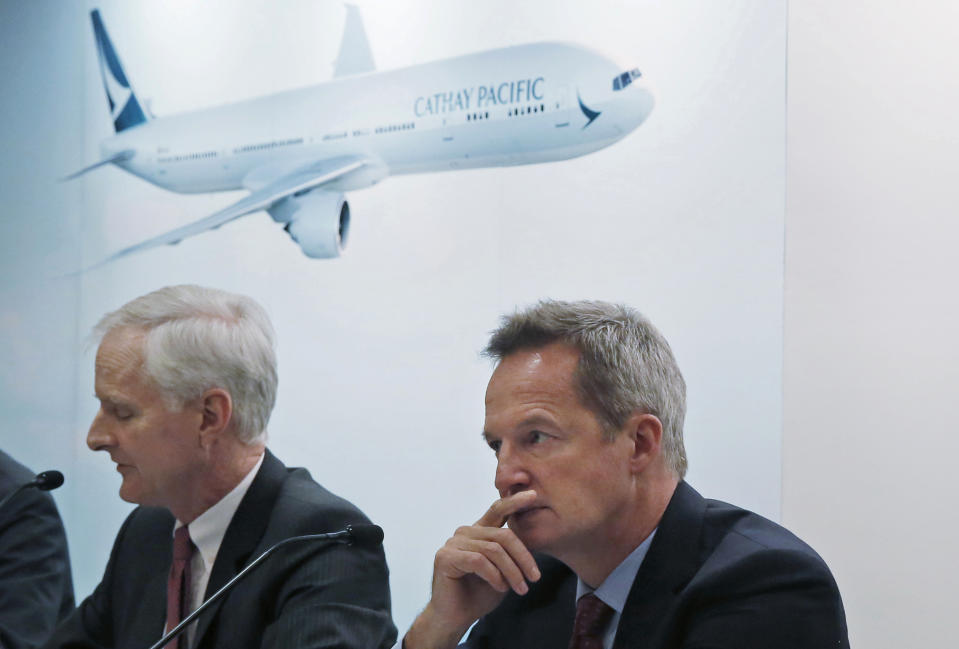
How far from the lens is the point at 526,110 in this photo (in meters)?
3.31

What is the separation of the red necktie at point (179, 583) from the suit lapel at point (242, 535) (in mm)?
59

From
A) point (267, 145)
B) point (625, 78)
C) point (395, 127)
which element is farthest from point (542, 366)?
point (267, 145)

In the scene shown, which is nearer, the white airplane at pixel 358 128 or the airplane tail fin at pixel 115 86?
the white airplane at pixel 358 128

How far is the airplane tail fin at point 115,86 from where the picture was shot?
4387 millimetres

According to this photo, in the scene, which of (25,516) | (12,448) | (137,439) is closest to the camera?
(137,439)

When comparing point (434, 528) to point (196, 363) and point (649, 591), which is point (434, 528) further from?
point (649, 591)

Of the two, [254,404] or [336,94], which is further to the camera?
[336,94]

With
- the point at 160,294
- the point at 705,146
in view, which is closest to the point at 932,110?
the point at 705,146

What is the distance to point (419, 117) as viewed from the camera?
11.8 feet

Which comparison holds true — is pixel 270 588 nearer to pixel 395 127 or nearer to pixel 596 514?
pixel 596 514

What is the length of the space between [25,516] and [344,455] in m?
1.29

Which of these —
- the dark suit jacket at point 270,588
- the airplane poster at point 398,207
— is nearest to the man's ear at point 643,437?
the dark suit jacket at point 270,588

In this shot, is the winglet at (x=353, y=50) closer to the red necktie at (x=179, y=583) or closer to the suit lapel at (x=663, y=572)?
the red necktie at (x=179, y=583)

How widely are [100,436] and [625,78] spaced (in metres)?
1.80
